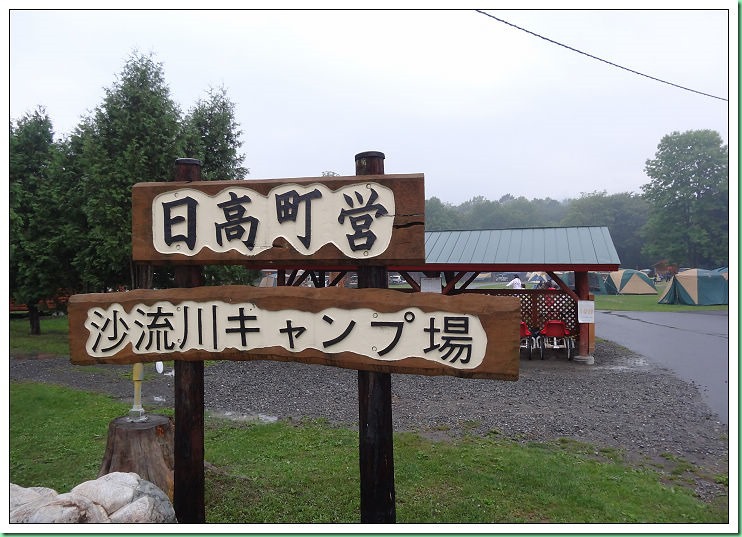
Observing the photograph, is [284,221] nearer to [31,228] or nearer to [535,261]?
[535,261]

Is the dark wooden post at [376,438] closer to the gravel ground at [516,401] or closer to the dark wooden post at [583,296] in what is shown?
the gravel ground at [516,401]

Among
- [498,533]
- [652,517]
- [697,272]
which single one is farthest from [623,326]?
[498,533]

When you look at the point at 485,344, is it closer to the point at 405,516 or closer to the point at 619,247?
the point at 405,516

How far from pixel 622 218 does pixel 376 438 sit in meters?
70.2

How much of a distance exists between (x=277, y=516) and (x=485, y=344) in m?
2.37

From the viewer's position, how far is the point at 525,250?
38.5 ft

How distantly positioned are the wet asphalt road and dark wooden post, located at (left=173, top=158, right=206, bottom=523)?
22.9ft

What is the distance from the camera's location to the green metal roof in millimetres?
10781

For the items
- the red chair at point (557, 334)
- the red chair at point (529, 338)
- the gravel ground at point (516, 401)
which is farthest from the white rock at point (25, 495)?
the red chair at point (557, 334)

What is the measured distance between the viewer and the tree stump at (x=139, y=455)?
13.6 feet

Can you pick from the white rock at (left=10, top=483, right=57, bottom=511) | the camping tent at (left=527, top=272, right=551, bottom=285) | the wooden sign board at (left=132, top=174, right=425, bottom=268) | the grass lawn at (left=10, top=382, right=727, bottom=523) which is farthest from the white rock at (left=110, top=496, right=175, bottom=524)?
the camping tent at (left=527, top=272, right=551, bottom=285)

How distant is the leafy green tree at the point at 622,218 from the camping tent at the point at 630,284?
28266 mm

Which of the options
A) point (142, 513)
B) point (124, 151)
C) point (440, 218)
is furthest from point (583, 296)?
point (440, 218)

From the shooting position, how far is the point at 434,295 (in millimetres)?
3051
